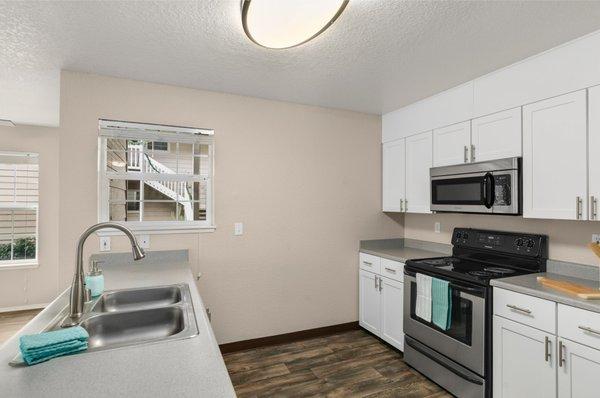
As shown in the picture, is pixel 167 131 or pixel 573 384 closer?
pixel 573 384

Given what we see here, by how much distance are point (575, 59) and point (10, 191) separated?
5.85m

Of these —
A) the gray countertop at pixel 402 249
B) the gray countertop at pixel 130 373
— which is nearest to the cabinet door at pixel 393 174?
the gray countertop at pixel 402 249

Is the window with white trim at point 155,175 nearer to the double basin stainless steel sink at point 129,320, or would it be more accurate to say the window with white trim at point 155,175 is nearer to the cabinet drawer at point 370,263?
the double basin stainless steel sink at point 129,320

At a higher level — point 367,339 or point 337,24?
point 337,24

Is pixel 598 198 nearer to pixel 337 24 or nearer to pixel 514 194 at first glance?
pixel 514 194

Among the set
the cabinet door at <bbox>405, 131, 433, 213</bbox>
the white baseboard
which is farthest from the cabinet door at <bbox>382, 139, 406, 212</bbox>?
the white baseboard

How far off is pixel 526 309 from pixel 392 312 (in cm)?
125

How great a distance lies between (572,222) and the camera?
2252mm

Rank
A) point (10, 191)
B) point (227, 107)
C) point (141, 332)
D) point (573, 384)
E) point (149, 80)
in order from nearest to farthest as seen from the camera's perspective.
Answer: point (141, 332) < point (573, 384) < point (149, 80) < point (227, 107) < point (10, 191)

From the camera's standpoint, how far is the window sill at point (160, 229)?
2578 millimetres

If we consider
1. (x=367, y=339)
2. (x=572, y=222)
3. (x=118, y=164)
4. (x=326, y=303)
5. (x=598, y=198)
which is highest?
(x=118, y=164)

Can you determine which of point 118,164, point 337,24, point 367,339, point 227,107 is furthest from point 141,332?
point 367,339

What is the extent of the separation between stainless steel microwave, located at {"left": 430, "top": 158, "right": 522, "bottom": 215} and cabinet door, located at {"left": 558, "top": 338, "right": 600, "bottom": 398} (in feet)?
2.91

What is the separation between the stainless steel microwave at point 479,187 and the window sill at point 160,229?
2.03m
